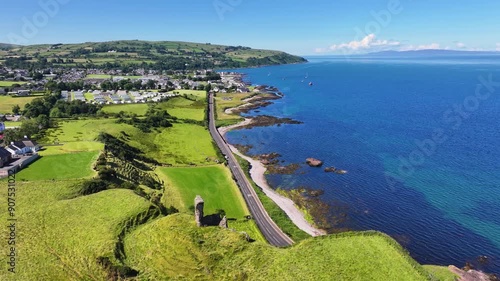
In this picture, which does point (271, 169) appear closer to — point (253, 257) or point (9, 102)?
point (253, 257)

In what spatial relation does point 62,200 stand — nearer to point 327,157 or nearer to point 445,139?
point 327,157

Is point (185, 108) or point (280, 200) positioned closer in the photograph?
point (280, 200)

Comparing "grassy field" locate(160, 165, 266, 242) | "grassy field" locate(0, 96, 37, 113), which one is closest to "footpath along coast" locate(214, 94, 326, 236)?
"grassy field" locate(160, 165, 266, 242)

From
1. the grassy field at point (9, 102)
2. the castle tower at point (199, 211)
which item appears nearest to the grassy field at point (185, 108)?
the grassy field at point (9, 102)

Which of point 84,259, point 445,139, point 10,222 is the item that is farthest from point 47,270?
point 445,139

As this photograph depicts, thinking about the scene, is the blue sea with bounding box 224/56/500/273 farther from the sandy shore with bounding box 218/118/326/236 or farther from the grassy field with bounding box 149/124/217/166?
the grassy field with bounding box 149/124/217/166

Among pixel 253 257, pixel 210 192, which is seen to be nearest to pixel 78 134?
pixel 210 192
